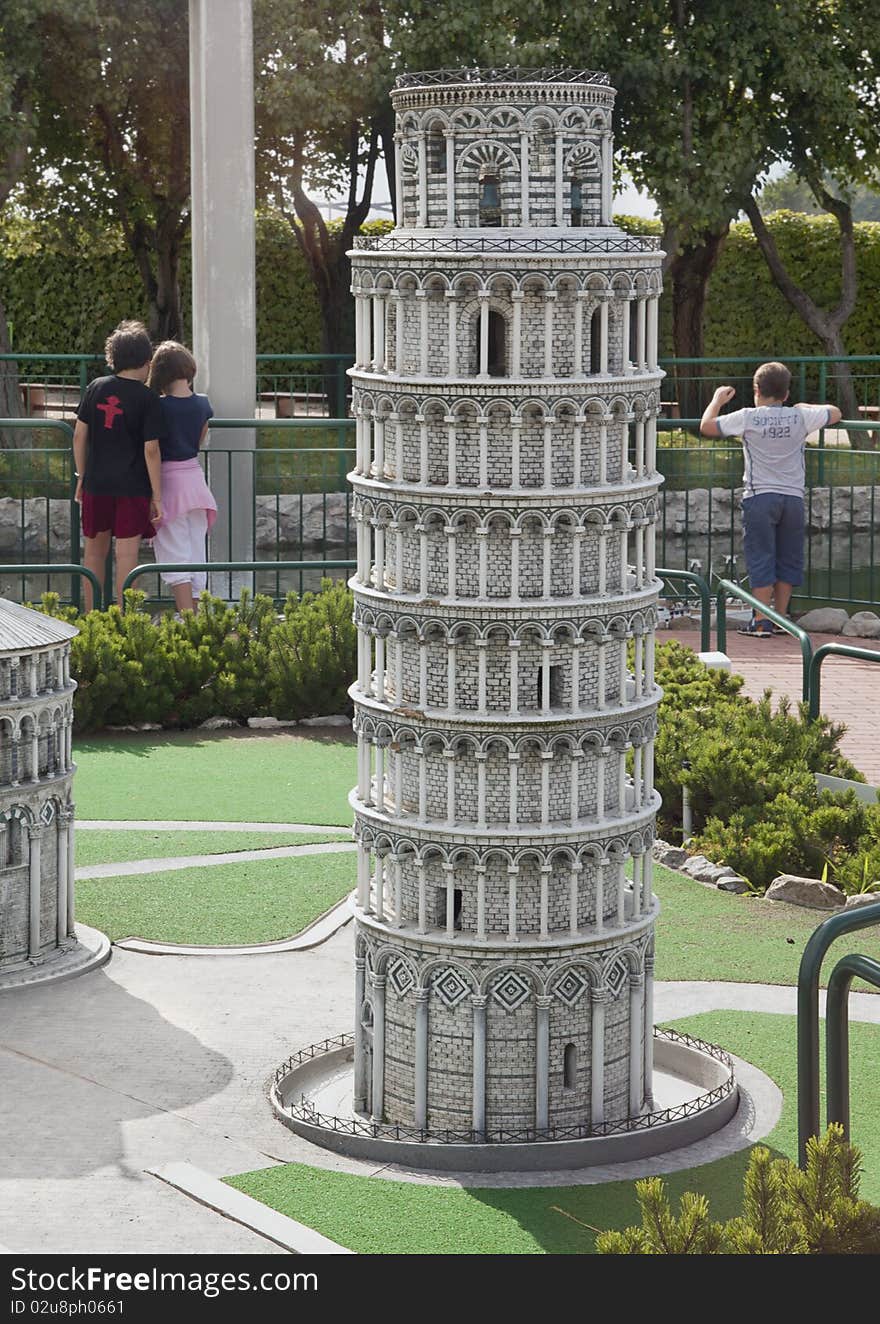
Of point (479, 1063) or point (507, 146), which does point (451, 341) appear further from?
point (479, 1063)

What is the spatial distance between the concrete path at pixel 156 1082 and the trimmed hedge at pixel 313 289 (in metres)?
24.5

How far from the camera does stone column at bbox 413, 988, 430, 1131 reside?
36.6ft

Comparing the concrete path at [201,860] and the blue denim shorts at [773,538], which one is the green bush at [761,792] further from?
the blue denim shorts at [773,538]

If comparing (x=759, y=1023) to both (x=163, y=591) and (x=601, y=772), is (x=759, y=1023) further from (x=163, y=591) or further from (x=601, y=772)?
(x=163, y=591)

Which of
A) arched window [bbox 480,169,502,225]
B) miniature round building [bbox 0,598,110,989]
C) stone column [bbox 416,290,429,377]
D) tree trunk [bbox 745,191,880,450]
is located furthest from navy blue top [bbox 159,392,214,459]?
tree trunk [bbox 745,191,880,450]

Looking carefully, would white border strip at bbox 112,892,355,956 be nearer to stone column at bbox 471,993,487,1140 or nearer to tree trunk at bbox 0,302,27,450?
stone column at bbox 471,993,487,1140

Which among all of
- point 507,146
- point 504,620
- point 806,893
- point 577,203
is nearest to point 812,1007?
point 504,620

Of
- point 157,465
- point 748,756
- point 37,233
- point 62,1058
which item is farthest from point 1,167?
point 62,1058

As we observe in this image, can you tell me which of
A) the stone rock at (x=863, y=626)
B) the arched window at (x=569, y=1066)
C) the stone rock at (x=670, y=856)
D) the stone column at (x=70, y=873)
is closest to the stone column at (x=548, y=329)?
the arched window at (x=569, y=1066)

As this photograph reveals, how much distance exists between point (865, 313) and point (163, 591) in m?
17.8

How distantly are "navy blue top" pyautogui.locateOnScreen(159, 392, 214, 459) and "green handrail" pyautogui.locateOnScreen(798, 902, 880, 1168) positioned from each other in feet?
36.1

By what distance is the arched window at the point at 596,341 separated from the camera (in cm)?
1076

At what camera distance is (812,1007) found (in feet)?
30.7

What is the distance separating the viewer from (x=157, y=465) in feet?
63.0
